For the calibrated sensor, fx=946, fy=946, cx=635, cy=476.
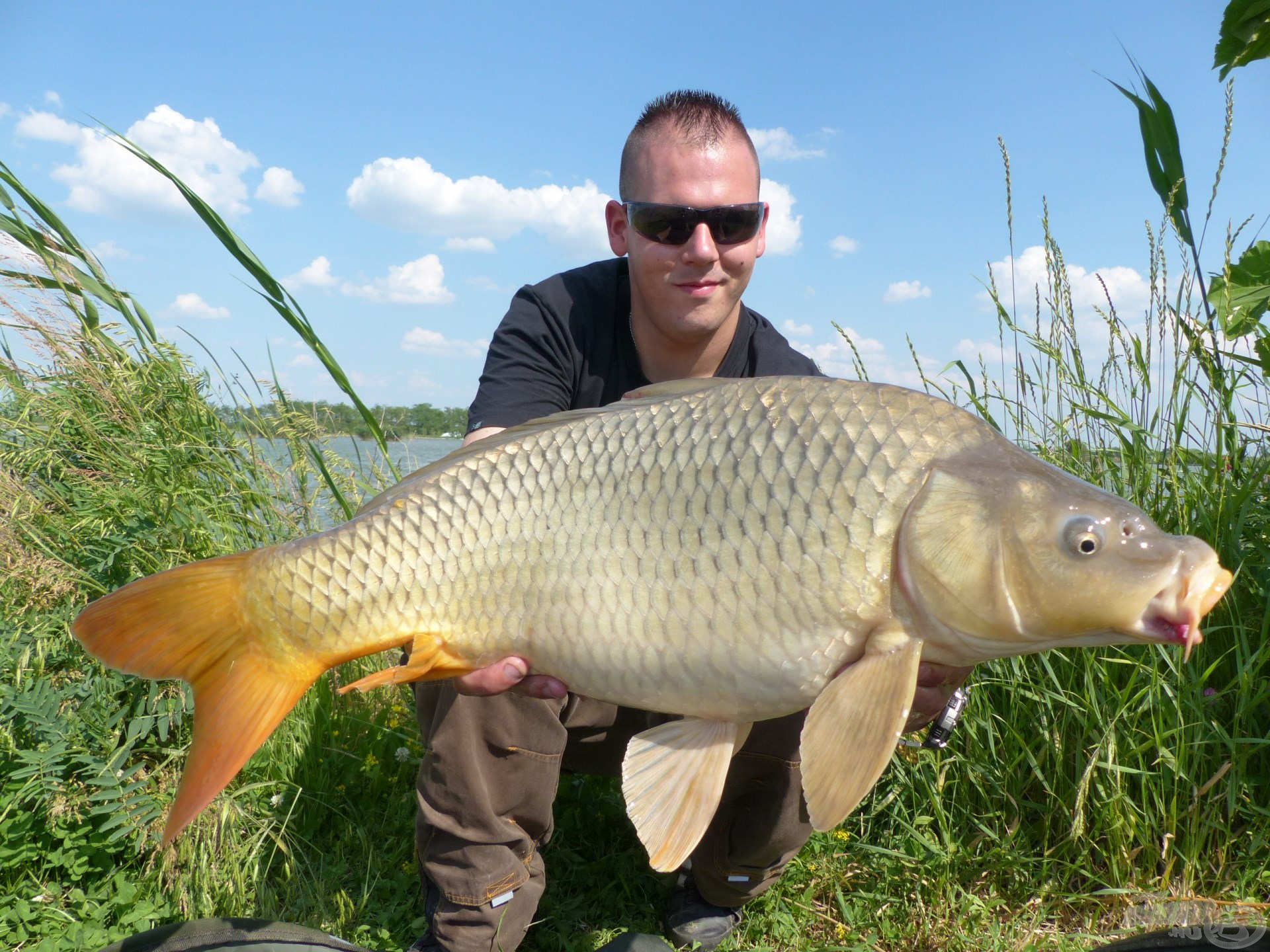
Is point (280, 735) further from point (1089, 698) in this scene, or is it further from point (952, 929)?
point (1089, 698)

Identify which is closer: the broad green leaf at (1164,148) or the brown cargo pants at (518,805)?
the brown cargo pants at (518,805)

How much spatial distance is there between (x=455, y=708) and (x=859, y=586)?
34.0 inches

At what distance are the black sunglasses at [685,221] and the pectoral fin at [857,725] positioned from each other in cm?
114

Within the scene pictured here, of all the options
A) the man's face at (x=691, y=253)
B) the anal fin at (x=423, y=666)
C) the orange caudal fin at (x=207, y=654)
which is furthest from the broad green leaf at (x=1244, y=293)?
the orange caudal fin at (x=207, y=654)

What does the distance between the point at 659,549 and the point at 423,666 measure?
419mm

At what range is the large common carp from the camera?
1.28 meters

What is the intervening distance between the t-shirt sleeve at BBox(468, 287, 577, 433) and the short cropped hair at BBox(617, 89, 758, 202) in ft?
1.20

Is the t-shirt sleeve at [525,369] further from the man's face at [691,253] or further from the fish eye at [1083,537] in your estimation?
the fish eye at [1083,537]

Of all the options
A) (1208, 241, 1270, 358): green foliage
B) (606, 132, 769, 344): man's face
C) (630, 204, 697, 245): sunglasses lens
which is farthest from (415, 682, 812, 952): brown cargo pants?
(1208, 241, 1270, 358): green foliage

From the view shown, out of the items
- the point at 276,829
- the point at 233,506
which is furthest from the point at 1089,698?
the point at 233,506

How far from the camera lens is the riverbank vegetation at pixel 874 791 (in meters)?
1.90

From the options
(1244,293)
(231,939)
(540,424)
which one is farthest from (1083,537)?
(231,939)

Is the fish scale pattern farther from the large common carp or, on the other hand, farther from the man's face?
the man's face

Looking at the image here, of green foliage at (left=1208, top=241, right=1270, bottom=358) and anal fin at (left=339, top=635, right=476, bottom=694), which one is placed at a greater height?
green foliage at (left=1208, top=241, right=1270, bottom=358)
